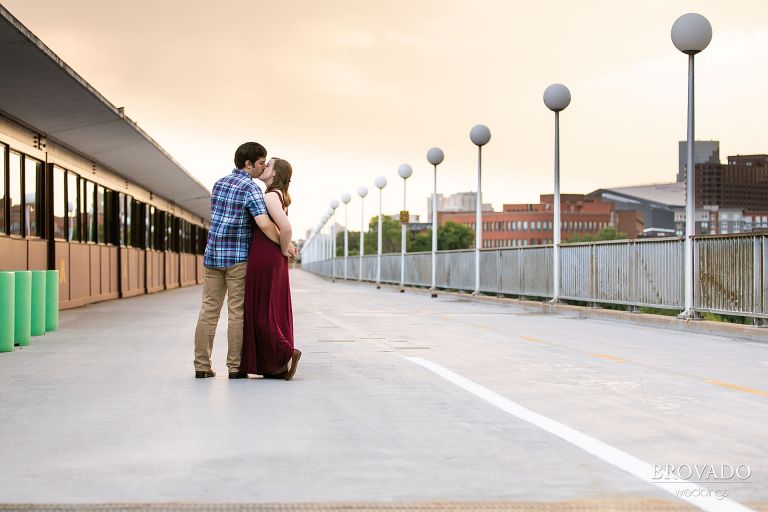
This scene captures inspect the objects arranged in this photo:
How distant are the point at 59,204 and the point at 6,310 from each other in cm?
1309

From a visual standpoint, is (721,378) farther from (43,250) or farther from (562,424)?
(43,250)

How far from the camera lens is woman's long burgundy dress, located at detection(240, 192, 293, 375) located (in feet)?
29.7

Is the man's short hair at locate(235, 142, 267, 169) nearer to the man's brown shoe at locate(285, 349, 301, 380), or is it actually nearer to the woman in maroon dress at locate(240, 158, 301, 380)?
the woman in maroon dress at locate(240, 158, 301, 380)

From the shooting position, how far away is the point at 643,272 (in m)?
20.2

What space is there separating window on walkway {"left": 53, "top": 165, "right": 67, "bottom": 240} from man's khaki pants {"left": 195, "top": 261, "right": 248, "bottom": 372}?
1576 cm

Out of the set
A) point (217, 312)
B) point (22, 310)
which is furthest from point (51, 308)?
point (217, 312)

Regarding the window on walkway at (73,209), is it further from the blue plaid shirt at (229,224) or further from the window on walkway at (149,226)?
the blue plaid shirt at (229,224)

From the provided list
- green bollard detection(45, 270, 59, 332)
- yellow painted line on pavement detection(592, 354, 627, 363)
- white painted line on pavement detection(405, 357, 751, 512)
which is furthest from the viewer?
green bollard detection(45, 270, 59, 332)

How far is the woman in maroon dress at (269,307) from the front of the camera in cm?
907

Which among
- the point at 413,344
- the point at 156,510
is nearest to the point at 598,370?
the point at 413,344

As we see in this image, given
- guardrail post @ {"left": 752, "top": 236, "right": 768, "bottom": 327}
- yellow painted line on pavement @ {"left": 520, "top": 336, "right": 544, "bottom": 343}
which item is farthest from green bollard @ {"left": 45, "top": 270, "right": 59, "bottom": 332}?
guardrail post @ {"left": 752, "top": 236, "right": 768, "bottom": 327}

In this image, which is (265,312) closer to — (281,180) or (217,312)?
(217,312)

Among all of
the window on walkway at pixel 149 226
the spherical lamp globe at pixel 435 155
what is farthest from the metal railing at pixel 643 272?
the window on walkway at pixel 149 226

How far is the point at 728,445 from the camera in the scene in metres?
6.00
